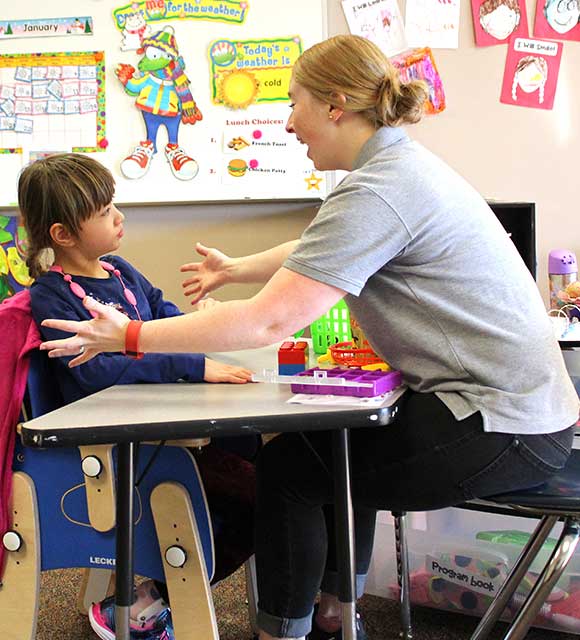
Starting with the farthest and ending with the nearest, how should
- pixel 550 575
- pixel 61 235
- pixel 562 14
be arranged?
1. pixel 562 14
2. pixel 61 235
3. pixel 550 575

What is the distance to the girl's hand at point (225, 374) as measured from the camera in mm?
1260

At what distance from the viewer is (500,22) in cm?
235

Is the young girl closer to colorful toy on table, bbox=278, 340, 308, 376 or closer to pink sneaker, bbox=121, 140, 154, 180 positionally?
colorful toy on table, bbox=278, 340, 308, 376

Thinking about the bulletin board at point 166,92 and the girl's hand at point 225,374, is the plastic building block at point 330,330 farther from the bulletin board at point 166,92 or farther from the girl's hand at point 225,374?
the bulletin board at point 166,92

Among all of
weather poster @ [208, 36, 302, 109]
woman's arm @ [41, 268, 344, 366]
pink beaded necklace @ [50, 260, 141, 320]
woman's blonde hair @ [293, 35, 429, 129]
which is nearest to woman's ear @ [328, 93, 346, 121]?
woman's blonde hair @ [293, 35, 429, 129]

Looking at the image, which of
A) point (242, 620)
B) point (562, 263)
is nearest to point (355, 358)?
point (242, 620)

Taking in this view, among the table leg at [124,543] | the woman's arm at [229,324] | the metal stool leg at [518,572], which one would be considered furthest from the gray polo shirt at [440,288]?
the table leg at [124,543]

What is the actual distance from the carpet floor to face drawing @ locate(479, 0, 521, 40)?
62.4 inches

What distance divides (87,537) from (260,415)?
1.73ft

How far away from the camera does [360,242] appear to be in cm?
106

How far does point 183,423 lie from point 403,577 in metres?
0.86

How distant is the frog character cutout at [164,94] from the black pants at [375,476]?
57.7 inches

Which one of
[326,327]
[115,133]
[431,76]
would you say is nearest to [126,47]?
[115,133]

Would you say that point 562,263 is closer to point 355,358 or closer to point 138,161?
point 355,358
